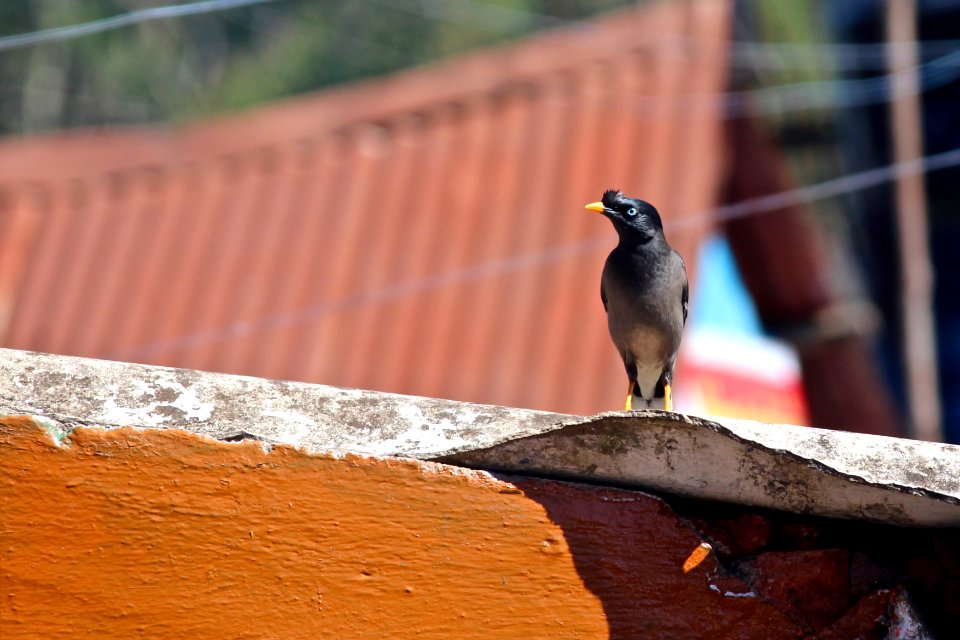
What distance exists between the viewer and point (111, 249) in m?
9.14

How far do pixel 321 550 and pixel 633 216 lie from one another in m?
2.00

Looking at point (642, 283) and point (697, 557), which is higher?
point (642, 283)

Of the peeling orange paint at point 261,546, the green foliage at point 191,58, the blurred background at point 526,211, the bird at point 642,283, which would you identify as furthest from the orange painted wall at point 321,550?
the green foliage at point 191,58

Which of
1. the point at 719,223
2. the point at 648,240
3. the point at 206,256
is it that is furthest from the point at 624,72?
the point at 648,240

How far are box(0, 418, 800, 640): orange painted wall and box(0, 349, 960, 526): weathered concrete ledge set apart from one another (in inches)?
1.7

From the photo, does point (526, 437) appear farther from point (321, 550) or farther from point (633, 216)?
point (633, 216)

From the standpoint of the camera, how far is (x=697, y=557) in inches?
89.1

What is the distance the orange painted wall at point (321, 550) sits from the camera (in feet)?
7.05

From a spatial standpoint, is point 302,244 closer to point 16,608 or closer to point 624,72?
point 624,72

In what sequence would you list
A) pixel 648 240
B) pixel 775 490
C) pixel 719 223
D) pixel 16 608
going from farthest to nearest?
pixel 719 223 < pixel 648 240 < pixel 775 490 < pixel 16 608

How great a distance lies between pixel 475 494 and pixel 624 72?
22.8 ft

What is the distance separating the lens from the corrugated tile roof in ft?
26.0

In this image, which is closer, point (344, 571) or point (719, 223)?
point (344, 571)

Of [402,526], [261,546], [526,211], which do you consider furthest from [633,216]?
[526,211]
